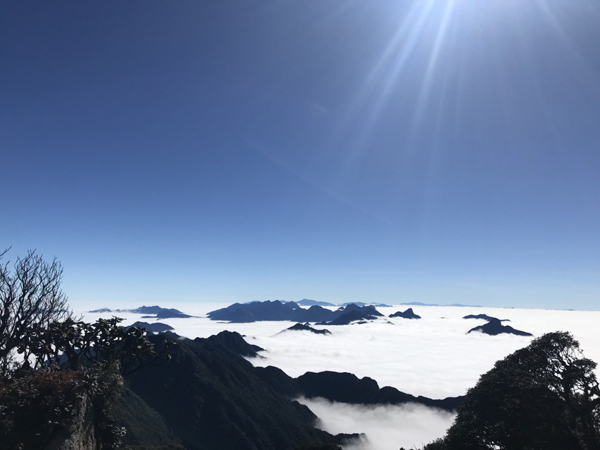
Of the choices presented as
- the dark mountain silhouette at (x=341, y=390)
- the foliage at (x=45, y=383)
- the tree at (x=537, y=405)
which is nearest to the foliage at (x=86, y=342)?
the foliage at (x=45, y=383)

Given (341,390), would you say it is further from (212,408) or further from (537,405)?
(537,405)

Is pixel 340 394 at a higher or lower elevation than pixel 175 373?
lower

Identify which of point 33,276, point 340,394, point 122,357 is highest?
point 33,276

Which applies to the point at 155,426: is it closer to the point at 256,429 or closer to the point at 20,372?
the point at 256,429

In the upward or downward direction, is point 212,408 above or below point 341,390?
above

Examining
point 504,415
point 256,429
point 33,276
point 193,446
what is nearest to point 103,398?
point 33,276

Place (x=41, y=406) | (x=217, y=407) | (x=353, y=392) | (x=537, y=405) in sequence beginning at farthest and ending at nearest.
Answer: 1. (x=353, y=392)
2. (x=217, y=407)
3. (x=537, y=405)
4. (x=41, y=406)

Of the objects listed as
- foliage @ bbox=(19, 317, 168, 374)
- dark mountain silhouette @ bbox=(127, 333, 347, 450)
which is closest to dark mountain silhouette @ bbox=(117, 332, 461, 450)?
dark mountain silhouette @ bbox=(127, 333, 347, 450)

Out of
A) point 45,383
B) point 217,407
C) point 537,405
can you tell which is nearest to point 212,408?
point 217,407
